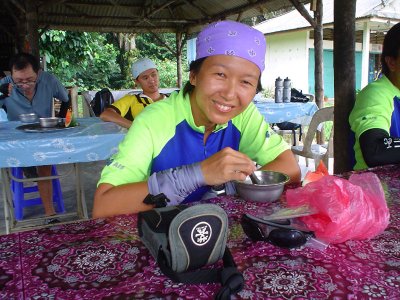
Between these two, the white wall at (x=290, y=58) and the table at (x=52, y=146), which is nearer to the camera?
the table at (x=52, y=146)

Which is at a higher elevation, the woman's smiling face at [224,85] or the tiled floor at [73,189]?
the woman's smiling face at [224,85]

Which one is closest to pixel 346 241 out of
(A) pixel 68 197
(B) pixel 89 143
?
(B) pixel 89 143

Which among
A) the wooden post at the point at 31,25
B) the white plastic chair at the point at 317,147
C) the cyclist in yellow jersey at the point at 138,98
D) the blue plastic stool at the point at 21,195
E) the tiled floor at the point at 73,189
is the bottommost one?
the tiled floor at the point at 73,189

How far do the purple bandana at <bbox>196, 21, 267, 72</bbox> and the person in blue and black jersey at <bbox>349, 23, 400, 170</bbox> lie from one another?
2.83 feet

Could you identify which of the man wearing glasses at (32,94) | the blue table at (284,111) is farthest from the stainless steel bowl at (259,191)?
the blue table at (284,111)

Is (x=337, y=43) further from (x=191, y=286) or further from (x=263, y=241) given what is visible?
(x=191, y=286)

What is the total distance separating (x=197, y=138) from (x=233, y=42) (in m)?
0.50

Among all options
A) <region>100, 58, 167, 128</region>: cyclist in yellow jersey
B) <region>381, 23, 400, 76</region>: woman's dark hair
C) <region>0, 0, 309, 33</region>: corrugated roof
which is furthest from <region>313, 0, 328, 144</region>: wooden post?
<region>381, 23, 400, 76</region>: woman's dark hair

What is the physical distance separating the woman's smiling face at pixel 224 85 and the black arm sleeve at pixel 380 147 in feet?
2.70

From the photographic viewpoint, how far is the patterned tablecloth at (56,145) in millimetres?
2971

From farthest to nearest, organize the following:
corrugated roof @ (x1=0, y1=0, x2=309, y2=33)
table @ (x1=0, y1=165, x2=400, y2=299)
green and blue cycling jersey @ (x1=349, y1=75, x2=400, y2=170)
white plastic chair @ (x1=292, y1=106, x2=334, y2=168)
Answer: corrugated roof @ (x1=0, y1=0, x2=309, y2=33) → white plastic chair @ (x1=292, y1=106, x2=334, y2=168) → green and blue cycling jersey @ (x1=349, y1=75, x2=400, y2=170) → table @ (x1=0, y1=165, x2=400, y2=299)

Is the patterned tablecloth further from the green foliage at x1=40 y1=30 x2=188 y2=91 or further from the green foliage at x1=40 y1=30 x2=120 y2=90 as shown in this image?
the green foliage at x1=40 y1=30 x2=188 y2=91

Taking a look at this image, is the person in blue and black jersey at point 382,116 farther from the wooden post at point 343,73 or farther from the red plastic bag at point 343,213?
the red plastic bag at point 343,213

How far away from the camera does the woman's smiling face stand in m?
1.40
